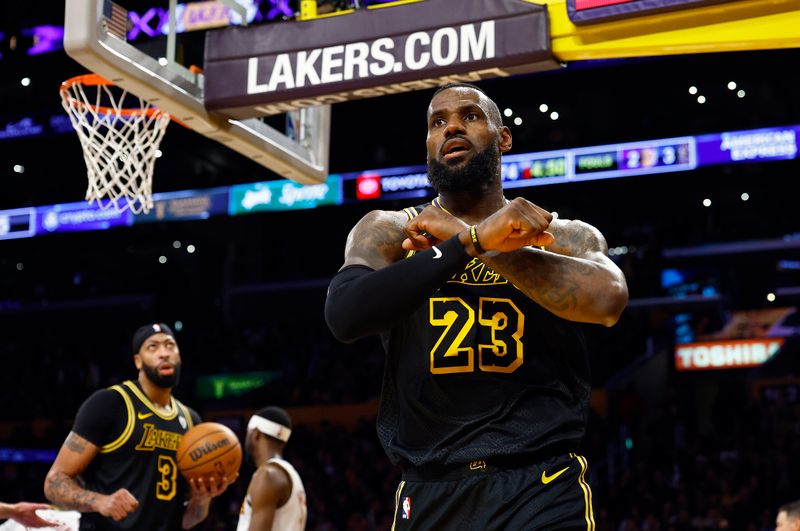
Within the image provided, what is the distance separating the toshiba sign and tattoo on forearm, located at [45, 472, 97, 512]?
52.1 feet

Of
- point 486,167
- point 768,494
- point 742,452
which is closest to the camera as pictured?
point 486,167

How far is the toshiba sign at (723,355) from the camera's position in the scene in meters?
20.3

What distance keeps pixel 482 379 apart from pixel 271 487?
387cm

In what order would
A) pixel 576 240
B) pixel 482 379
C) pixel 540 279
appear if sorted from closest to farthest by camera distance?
pixel 540 279 < pixel 482 379 < pixel 576 240

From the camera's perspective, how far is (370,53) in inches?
207

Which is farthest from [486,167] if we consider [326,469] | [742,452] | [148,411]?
[326,469]

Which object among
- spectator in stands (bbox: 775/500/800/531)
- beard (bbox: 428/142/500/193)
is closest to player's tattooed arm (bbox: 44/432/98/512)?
beard (bbox: 428/142/500/193)

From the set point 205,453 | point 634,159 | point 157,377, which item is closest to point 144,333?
point 157,377

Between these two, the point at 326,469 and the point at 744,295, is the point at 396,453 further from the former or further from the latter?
the point at 744,295

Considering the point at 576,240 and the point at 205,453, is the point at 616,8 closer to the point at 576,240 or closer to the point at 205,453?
the point at 576,240

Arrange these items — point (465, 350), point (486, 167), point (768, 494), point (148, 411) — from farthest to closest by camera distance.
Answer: point (768, 494), point (148, 411), point (486, 167), point (465, 350)

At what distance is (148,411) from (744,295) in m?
19.3

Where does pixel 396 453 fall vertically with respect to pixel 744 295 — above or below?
below

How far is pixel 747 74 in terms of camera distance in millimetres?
21031
